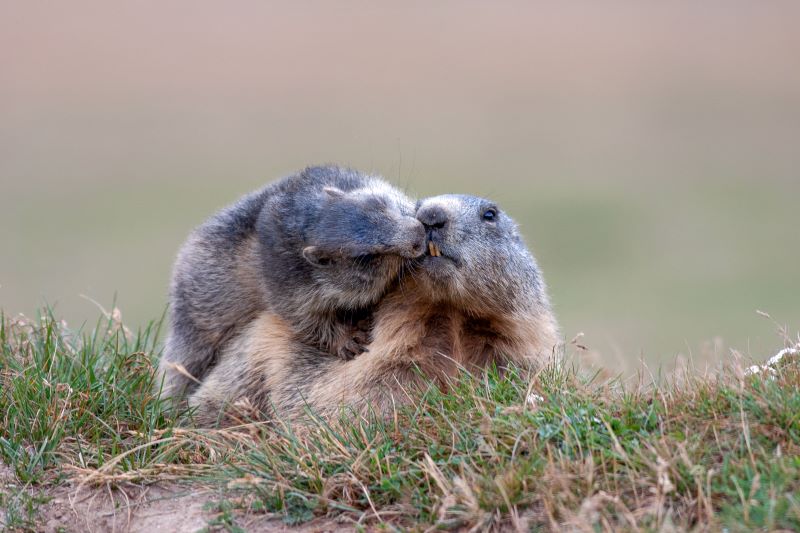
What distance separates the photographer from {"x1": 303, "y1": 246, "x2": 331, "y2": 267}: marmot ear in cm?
698

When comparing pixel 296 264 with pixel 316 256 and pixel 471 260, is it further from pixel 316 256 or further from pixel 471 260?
pixel 471 260

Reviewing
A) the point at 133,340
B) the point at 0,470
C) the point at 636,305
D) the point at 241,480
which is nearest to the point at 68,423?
the point at 0,470

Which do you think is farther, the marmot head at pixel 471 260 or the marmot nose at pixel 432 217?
the marmot nose at pixel 432 217

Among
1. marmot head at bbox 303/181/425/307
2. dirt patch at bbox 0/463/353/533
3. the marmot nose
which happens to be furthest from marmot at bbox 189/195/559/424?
dirt patch at bbox 0/463/353/533

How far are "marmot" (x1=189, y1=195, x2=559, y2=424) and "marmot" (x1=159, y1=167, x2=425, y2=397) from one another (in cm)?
16

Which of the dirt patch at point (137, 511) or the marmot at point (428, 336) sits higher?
the marmot at point (428, 336)

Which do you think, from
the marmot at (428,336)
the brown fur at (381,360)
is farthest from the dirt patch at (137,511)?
the marmot at (428,336)

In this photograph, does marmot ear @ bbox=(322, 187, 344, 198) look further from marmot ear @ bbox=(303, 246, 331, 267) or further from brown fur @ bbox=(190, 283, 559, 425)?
brown fur @ bbox=(190, 283, 559, 425)

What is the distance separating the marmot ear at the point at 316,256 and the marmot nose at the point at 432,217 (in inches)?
26.0

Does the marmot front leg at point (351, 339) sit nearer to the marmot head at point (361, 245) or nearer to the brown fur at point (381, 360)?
the brown fur at point (381, 360)

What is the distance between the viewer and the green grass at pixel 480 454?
489 centimetres

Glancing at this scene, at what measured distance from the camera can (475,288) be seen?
22.6 ft

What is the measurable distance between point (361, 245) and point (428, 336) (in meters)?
0.75

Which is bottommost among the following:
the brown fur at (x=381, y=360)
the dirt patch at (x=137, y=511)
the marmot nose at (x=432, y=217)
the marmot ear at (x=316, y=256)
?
the dirt patch at (x=137, y=511)
